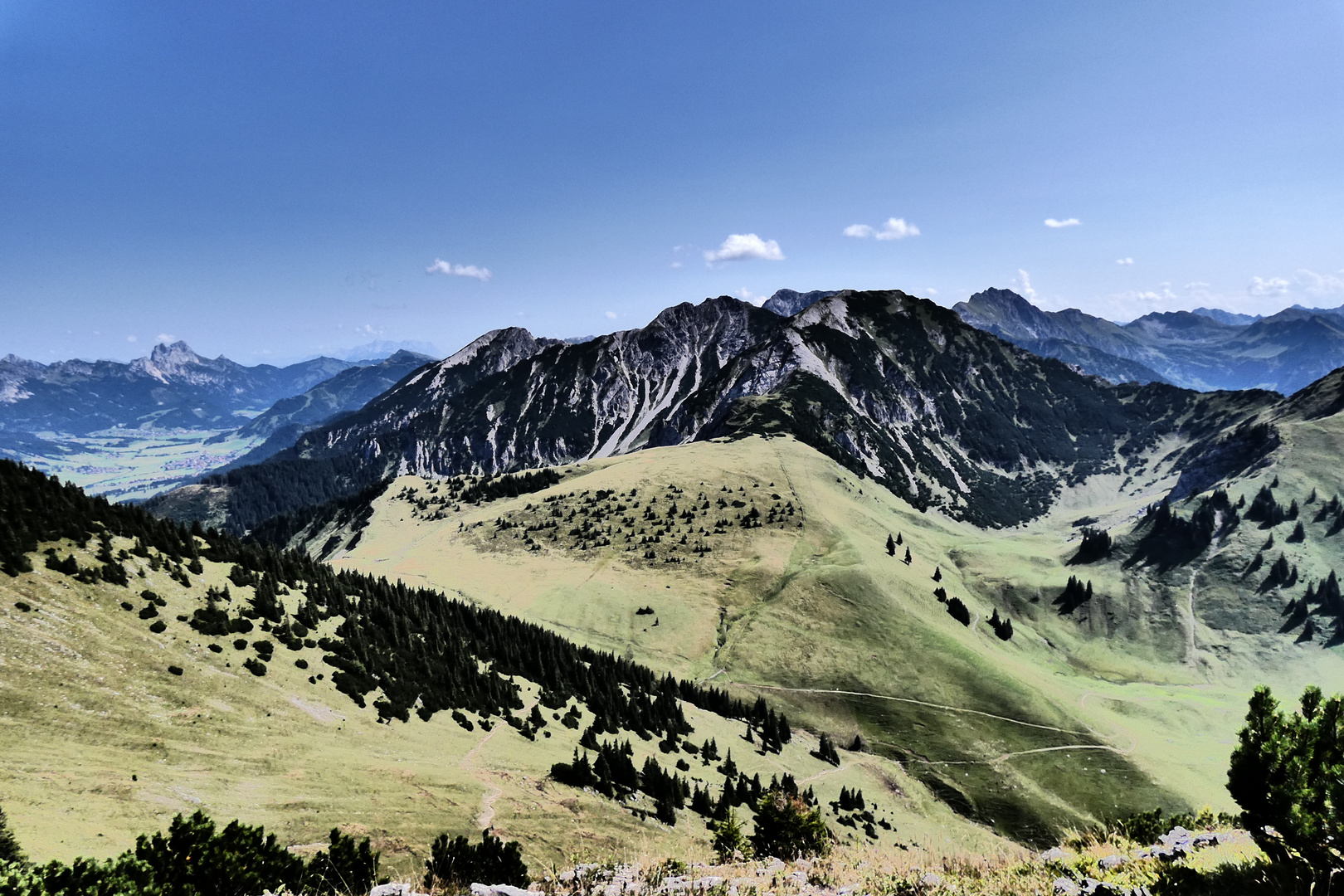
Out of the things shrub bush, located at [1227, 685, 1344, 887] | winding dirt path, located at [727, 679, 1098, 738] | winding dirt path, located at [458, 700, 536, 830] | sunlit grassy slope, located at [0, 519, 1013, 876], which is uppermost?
shrub bush, located at [1227, 685, 1344, 887]

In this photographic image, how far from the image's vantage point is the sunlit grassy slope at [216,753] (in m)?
31.1

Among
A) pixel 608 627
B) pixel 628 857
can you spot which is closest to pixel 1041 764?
pixel 608 627

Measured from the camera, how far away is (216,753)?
131 feet

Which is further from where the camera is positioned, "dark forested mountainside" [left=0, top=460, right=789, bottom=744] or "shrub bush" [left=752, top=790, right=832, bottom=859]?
"dark forested mountainside" [left=0, top=460, right=789, bottom=744]

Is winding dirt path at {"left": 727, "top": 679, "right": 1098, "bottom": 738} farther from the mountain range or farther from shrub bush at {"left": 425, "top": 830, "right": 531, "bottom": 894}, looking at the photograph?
shrub bush at {"left": 425, "top": 830, "right": 531, "bottom": 894}

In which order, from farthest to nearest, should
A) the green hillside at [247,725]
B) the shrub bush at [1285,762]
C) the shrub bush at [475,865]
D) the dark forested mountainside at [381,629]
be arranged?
the dark forested mountainside at [381,629] < the green hillside at [247,725] < the shrub bush at [475,865] < the shrub bush at [1285,762]

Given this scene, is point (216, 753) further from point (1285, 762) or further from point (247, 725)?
point (1285, 762)

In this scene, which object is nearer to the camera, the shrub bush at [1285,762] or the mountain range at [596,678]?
the shrub bush at [1285,762]

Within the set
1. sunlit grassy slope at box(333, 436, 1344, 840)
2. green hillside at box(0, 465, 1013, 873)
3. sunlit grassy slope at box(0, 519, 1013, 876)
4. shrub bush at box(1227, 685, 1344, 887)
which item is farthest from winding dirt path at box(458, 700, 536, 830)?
sunlit grassy slope at box(333, 436, 1344, 840)

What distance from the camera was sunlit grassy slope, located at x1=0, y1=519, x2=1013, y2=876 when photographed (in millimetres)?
31094

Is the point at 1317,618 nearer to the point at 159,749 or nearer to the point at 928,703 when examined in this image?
the point at 928,703

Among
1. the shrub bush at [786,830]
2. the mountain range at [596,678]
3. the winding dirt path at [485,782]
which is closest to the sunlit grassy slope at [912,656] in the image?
the mountain range at [596,678]

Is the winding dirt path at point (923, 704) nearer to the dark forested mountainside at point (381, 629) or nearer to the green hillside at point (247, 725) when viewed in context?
the dark forested mountainside at point (381, 629)

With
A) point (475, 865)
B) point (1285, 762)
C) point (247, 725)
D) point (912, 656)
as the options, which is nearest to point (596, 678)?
point (247, 725)
